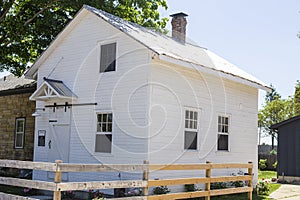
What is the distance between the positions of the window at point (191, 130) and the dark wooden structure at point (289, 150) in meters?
8.39

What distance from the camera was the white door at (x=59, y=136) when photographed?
14.6m

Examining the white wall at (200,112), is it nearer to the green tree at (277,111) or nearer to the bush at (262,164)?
the bush at (262,164)

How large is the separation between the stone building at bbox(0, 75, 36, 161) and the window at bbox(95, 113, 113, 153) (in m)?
5.74

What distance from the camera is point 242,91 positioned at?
54.4 ft

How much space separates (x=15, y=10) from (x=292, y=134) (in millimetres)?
15864

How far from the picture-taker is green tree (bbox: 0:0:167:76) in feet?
66.1

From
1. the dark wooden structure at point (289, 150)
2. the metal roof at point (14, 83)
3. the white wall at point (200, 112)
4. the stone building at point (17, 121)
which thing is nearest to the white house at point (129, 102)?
the white wall at point (200, 112)

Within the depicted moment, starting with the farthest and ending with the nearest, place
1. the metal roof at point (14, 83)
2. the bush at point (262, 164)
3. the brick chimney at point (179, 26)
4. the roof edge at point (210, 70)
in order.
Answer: the bush at point (262, 164), the metal roof at point (14, 83), the brick chimney at point (179, 26), the roof edge at point (210, 70)

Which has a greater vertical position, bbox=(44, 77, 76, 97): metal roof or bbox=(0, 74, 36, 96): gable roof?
bbox=(0, 74, 36, 96): gable roof

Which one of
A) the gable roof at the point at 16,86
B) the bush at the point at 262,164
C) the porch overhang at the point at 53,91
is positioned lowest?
the bush at the point at 262,164

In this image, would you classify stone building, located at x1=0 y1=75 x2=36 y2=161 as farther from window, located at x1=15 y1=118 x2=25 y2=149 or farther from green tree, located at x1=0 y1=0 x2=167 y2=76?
green tree, located at x1=0 y1=0 x2=167 y2=76

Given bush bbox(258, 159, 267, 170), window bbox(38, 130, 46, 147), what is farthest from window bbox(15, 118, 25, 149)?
bush bbox(258, 159, 267, 170)

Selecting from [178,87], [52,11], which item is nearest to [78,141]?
[178,87]

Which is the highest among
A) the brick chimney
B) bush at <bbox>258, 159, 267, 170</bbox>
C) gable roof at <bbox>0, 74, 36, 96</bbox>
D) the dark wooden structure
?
the brick chimney
